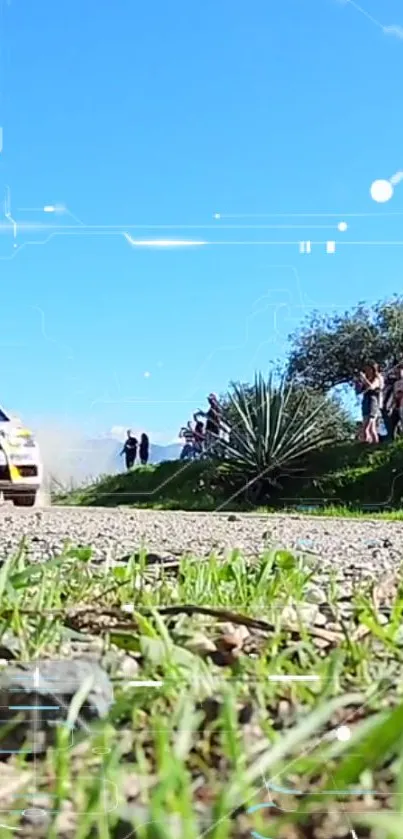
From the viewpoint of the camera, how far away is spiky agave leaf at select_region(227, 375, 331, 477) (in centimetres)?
142

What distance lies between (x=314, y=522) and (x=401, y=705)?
57 cm

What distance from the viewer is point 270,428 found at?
1.43 m

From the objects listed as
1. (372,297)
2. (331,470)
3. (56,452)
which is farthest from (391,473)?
(56,452)

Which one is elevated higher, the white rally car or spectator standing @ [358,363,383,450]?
spectator standing @ [358,363,383,450]

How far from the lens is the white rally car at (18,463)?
1435 millimetres

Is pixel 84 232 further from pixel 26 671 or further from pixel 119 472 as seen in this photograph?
pixel 26 671

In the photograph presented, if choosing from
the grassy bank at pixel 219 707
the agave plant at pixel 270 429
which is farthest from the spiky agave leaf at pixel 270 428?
the grassy bank at pixel 219 707

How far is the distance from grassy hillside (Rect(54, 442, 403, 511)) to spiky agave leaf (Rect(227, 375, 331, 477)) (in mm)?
31
